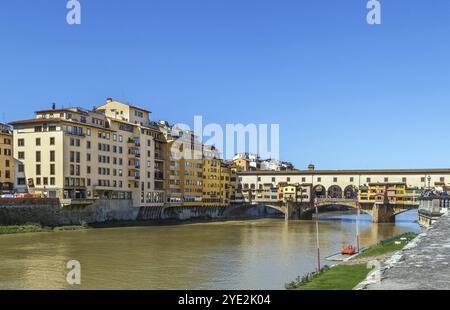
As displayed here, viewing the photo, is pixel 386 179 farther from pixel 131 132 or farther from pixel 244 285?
pixel 244 285

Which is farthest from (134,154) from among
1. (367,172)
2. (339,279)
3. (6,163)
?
(339,279)

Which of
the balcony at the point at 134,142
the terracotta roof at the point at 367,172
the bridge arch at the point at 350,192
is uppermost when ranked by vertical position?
the balcony at the point at 134,142

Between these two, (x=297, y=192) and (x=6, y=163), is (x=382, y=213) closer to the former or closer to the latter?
(x=297, y=192)

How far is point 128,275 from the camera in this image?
3472 centimetres

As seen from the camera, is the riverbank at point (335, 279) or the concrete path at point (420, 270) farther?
the riverbank at point (335, 279)

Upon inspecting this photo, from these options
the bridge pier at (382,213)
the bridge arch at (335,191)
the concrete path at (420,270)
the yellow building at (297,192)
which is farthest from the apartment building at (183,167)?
the concrete path at (420,270)

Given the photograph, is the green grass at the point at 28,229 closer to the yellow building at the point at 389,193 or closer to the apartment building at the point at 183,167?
the apartment building at the point at 183,167

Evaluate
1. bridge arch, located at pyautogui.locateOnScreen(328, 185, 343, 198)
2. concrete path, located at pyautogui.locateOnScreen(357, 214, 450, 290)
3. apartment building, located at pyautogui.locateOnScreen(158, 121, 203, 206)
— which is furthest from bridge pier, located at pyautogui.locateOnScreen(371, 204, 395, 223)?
concrete path, located at pyautogui.locateOnScreen(357, 214, 450, 290)

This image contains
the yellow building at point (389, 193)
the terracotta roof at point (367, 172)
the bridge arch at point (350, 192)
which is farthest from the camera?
the bridge arch at point (350, 192)

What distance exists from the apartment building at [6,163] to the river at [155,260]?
70.8 feet

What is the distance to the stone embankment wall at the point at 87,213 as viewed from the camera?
69938 millimetres

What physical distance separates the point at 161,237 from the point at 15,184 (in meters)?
30.5
